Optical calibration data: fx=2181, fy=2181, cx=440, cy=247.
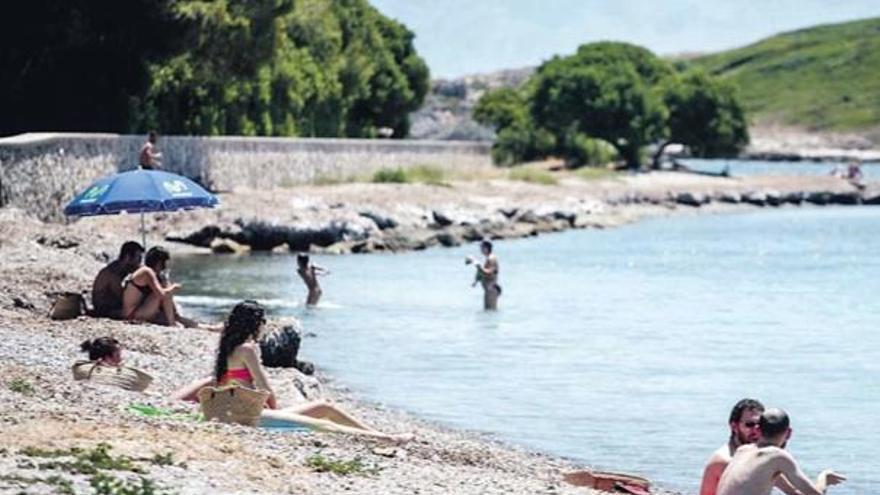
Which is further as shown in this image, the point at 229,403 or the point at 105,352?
the point at 105,352

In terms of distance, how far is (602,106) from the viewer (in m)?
119

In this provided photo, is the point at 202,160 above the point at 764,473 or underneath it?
above

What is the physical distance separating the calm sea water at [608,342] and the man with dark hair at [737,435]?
504 cm

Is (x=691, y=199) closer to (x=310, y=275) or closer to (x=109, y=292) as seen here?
(x=310, y=275)

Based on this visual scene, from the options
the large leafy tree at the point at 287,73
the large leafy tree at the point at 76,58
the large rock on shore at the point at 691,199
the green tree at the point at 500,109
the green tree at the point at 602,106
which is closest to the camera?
the large leafy tree at the point at 76,58

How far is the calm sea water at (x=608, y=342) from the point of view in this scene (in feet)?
79.4

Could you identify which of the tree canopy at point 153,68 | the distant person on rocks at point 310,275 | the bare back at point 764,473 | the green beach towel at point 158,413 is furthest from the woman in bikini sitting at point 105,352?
the tree canopy at point 153,68

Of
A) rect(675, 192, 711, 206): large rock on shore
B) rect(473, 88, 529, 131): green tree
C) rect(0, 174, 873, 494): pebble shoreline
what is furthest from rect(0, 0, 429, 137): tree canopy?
rect(473, 88, 529, 131): green tree

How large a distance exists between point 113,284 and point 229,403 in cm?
779

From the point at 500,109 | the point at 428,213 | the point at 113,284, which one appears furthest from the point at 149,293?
the point at 500,109

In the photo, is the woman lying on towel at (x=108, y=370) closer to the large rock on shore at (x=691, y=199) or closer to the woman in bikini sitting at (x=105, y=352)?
the woman in bikini sitting at (x=105, y=352)

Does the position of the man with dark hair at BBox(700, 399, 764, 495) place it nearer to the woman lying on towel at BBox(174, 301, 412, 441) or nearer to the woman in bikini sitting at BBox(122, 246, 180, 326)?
the woman lying on towel at BBox(174, 301, 412, 441)

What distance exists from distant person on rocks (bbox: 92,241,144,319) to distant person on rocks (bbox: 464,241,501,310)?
13.1 meters

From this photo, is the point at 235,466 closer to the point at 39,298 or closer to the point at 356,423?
the point at 356,423
